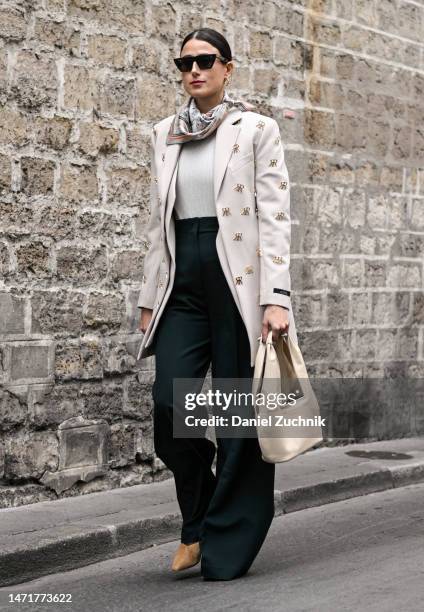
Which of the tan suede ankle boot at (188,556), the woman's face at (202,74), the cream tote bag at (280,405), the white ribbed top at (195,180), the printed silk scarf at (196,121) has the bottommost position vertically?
the tan suede ankle boot at (188,556)

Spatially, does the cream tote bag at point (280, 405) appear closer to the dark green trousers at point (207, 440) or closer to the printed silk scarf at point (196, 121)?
the dark green trousers at point (207, 440)

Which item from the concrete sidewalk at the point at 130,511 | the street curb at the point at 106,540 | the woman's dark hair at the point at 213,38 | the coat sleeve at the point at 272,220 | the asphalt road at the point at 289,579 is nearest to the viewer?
the asphalt road at the point at 289,579

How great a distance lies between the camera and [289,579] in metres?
4.90

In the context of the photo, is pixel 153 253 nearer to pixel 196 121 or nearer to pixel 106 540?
pixel 196 121

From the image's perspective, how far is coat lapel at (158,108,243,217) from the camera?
15.6ft

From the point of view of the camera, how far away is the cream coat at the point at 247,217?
474cm

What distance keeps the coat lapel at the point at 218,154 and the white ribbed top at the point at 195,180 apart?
0.12ft

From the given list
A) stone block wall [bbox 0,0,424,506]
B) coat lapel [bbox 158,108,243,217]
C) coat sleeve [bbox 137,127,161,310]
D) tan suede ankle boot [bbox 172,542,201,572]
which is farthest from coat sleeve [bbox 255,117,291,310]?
stone block wall [bbox 0,0,424,506]

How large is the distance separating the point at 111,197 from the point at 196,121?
1928 mm

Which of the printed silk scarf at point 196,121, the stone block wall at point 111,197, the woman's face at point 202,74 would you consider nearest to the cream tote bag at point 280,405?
the printed silk scarf at point 196,121

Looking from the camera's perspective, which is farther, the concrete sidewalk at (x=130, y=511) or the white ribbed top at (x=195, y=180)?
the concrete sidewalk at (x=130, y=511)

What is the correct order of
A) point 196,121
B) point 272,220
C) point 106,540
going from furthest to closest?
1. point 106,540
2. point 196,121
3. point 272,220

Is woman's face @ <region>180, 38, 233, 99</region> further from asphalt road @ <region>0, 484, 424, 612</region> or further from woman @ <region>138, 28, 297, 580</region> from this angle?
asphalt road @ <region>0, 484, 424, 612</region>

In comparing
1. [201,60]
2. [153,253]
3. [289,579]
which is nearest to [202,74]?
[201,60]
